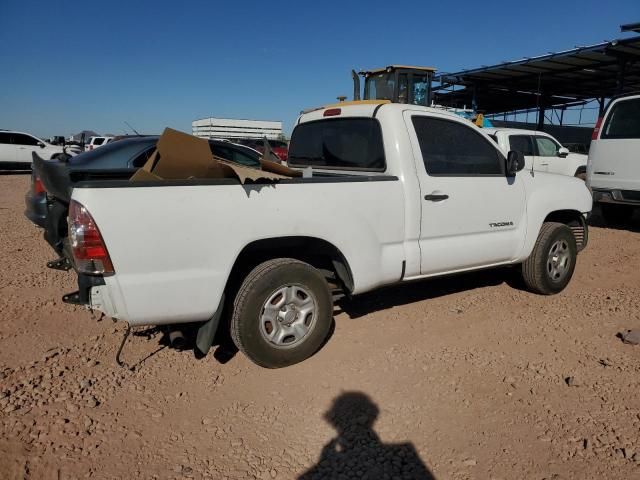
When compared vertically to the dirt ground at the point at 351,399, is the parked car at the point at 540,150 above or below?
above

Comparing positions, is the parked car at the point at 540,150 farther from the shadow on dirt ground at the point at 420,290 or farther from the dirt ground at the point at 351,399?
the dirt ground at the point at 351,399

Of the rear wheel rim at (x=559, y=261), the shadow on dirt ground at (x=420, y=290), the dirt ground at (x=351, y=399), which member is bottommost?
the shadow on dirt ground at (x=420, y=290)

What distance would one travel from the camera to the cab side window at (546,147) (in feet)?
37.7

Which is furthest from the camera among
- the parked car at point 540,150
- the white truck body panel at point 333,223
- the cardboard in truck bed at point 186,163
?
the parked car at point 540,150

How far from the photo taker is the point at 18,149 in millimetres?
20406

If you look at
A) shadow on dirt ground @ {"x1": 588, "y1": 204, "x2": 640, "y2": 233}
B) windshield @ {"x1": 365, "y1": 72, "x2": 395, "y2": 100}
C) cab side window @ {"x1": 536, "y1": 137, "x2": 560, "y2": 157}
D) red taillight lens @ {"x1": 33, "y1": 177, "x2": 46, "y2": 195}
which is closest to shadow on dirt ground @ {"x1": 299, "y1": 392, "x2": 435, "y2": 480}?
red taillight lens @ {"x1": 33, "y1": 177, "x2": 46, "y2": 195}

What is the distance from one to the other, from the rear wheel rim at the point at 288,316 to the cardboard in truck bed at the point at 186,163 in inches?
32.6

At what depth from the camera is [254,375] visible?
3.39m

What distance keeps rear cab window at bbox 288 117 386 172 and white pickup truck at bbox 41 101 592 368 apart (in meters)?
0.01

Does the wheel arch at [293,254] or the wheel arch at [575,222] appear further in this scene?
the wheel arch at [575,222]

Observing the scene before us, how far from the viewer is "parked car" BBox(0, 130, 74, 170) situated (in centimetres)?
2017

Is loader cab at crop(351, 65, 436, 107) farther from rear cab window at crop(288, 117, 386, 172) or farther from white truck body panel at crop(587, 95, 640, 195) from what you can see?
rear cab window at crop(288, 117, 386, 172)

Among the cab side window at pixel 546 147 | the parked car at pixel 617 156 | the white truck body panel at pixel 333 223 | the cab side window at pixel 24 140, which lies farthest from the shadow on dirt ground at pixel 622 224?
the cab side window at pixel 24 140

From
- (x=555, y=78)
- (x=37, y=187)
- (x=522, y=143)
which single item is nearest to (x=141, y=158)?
(x=37, y=187)
